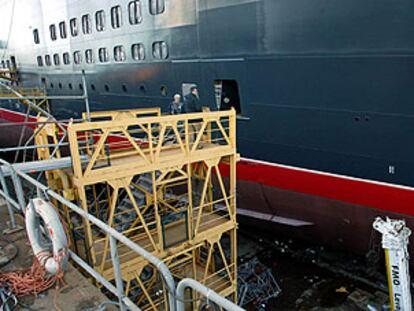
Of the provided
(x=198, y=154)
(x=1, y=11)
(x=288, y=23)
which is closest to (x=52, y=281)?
(x=198, y=154)

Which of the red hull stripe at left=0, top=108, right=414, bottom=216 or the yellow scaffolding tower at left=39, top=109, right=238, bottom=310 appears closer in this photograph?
the yellow scaffolding tower at left=39, top=109, right=238, bottom=310

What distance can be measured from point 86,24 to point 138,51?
13.0 feet

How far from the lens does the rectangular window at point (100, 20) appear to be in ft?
44.7

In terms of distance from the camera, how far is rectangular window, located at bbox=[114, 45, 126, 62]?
13.1 m

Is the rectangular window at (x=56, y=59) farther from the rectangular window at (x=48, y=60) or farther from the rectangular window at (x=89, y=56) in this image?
the rectangular window at (x=89, y=56)

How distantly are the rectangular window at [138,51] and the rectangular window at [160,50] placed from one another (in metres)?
0.62

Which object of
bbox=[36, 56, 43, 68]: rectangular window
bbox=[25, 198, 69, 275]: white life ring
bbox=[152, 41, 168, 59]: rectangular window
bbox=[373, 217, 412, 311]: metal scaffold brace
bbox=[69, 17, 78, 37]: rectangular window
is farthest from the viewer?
bbox=[36, 56, 43, 68]: rectangular window

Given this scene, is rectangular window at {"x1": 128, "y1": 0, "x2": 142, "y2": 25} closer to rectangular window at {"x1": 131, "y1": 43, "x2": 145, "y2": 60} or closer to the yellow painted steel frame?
rectangular window at {"x1": 131, "y1": 43, "x2": 145, "y2": 60}

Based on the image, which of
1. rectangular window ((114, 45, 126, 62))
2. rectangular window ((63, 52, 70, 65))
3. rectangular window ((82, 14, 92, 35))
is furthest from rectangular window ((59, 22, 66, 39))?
rectangular window ((114, 45, 126, 62))

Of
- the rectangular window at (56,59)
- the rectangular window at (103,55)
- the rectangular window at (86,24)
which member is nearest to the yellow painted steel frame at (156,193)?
the rectangular window at (103,55)

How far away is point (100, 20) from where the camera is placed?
1388 centimetres

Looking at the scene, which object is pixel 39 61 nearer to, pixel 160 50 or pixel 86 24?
pixel 86 24

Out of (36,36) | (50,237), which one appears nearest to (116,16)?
(36,36)

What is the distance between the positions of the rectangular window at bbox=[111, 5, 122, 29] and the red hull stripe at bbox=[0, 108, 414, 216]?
7.20 m
